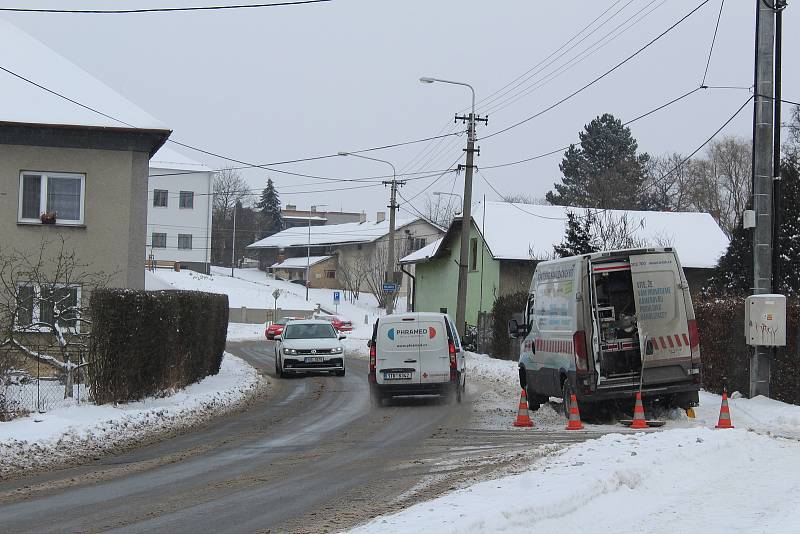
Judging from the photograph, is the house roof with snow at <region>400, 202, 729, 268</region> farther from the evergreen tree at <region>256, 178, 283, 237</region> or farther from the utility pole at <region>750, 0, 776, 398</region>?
the evergreen tree at <region>256, 178, 283, 237</region>

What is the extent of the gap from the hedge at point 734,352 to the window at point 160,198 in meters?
71.4

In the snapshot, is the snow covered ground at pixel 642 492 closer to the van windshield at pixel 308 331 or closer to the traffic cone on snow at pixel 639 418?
the traffic cone on snow at pixel 639 418

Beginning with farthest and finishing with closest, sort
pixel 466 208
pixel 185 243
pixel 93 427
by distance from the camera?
pixel 185 243, pixel 466 208, pixel 93 427

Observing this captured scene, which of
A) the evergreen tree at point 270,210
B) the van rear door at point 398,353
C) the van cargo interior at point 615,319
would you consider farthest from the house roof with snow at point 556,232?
the evergreen tree at point 270,210

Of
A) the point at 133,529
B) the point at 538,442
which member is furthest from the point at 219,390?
the point at 133,529

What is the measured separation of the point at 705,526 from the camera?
7.42 m

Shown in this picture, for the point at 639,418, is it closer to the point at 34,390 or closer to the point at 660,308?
the point at 660,308

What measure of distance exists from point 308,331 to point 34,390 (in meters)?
13.5

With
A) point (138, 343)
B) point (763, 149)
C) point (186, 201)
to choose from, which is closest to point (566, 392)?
point (763, 149)

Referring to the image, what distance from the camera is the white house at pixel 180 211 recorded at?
273 feet

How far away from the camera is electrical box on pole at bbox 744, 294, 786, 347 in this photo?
1509 centimetres

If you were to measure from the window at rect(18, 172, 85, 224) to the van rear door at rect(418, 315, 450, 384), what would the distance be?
31.5 ft

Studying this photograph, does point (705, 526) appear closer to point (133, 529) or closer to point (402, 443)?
point (133, 529)

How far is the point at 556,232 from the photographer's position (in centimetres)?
4622
